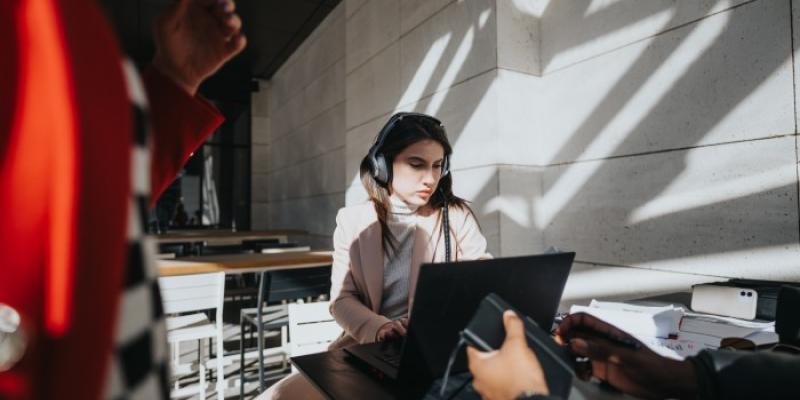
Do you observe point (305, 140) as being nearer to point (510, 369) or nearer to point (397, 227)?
point (397, 227)

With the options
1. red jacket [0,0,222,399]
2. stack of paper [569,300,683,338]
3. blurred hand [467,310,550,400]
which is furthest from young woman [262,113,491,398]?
red jacket [0,0,222,399]

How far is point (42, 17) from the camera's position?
31 cm

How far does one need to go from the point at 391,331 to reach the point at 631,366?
653 mm

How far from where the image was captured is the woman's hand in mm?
1255

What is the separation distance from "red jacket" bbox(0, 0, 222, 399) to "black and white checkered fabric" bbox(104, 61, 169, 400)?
0.04 metres

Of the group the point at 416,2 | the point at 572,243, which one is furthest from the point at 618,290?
the point at 416,2

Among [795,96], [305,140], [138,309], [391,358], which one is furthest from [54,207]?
[305,140]

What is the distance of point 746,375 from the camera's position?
0.75m

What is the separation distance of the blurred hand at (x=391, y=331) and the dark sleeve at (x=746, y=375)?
0.72 meters

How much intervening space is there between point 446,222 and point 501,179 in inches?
42.6

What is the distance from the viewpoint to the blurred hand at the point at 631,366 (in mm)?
811

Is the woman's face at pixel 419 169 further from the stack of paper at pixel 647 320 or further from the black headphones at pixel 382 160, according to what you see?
the stack of paper at pixel 647 320

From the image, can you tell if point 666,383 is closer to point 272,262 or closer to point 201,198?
point 272,262

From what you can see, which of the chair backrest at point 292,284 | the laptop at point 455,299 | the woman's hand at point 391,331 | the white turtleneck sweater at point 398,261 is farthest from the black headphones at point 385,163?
the chair backrest at point 292,284
